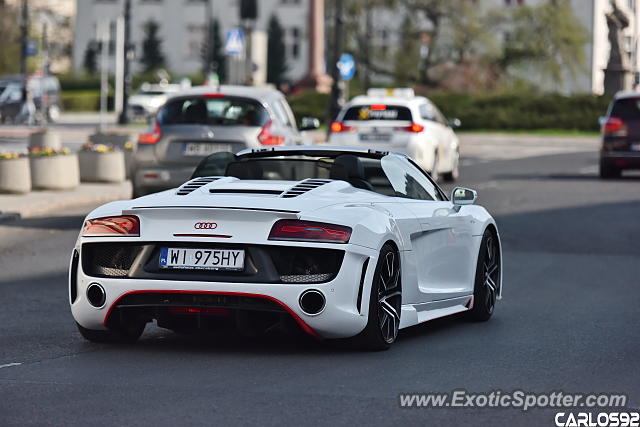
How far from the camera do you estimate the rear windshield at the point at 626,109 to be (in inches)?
1215

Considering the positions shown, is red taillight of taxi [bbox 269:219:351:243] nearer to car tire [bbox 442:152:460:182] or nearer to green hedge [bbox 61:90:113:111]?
car tire [bbox 442:152:460:182]

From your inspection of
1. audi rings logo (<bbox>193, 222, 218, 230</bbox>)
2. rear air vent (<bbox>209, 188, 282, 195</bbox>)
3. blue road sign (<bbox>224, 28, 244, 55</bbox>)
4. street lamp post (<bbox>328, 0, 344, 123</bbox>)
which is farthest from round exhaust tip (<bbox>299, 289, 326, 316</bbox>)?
street lamp post (<bbox>328, 0, 344, 123</bbox>)

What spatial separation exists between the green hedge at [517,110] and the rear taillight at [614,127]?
3117 cm

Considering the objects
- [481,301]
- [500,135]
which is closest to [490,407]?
[481,301]

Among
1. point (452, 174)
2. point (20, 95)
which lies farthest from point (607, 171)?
point (20, 95)

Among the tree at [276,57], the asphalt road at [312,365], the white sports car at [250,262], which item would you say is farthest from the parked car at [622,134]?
the tree at [276,57]

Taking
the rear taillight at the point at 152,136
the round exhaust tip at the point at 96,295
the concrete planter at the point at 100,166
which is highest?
the round exhaust tip at the point at 96,295

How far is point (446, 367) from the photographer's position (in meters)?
8.45

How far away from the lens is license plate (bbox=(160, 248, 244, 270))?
848 cm

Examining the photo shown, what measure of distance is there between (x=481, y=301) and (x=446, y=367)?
2398mm

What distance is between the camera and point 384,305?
8.97 meters

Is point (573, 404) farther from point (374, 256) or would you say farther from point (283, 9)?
point (283, 9)

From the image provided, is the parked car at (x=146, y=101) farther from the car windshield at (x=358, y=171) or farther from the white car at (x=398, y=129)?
the car windshield at (x=358, y=171)

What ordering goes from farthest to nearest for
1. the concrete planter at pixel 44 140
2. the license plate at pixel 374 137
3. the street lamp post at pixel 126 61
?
1. the street lamp post at pixel 126 61
2. the concrete planter at pixel 44 140
3. the license plate at pixel 374 137
